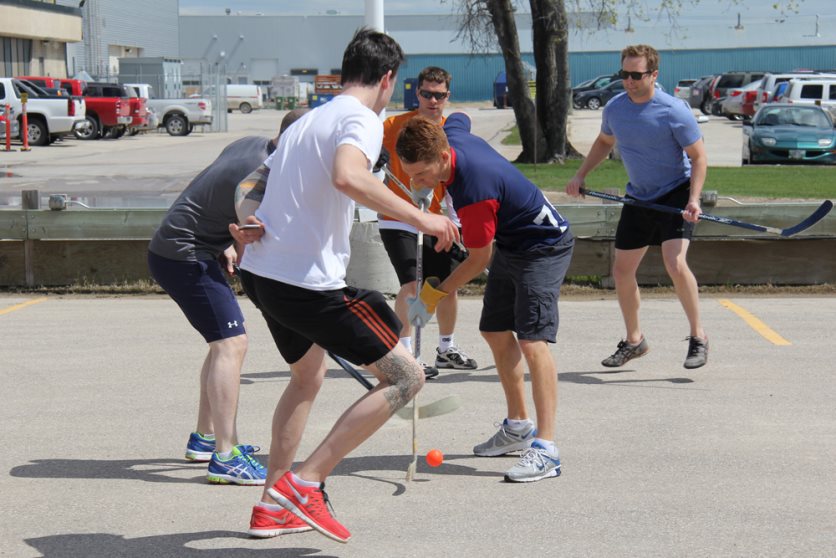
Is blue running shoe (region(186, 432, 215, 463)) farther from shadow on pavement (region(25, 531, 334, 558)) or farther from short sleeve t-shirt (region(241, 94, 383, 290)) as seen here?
short sleeve t-shirt (region(241, 94, 383, 290))

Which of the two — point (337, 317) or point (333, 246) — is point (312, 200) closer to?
point (333, 246)

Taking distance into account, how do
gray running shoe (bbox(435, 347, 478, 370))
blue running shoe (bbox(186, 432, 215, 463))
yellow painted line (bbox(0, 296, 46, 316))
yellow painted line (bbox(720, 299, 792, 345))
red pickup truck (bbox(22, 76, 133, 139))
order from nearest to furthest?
blue running shoe (bbox(186, 432, 215, 463)), gray running shoe (bbox(435, 347, 478, 370)), yellow painted line (bbox(720, 299, 792, 345)), yellow painted line (bbox(0, 296, 46, 316)), red pickup truck (bbox(22, 76, 133, 139))

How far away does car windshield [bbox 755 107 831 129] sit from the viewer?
26.5 meters

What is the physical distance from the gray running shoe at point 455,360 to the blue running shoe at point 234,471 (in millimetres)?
2816

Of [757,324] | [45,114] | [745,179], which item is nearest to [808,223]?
[757,324]

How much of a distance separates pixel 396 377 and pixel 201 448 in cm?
181

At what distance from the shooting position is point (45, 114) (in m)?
35.2

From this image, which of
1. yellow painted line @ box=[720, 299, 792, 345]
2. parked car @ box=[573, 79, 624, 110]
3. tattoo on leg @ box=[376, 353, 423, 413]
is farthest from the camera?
parked car @ box=[573, 79, 624, 110]

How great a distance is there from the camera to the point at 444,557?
4629mm

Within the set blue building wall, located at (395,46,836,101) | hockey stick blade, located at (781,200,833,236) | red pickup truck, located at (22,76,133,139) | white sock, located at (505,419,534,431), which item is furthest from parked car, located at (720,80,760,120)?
white sock, located at (505,419,534,431)

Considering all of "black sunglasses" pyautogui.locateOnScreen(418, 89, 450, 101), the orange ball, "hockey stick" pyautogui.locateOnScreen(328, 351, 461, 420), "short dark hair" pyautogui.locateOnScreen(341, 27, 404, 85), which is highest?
"short dark hair" pyautogui.locateOnScreen(341, 27, 404, 85)

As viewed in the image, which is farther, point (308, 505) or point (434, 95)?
point (434, 95)

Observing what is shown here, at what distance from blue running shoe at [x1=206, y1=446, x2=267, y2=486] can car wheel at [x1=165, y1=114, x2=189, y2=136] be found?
128 ft

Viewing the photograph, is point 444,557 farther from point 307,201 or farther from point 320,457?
point 307,201
